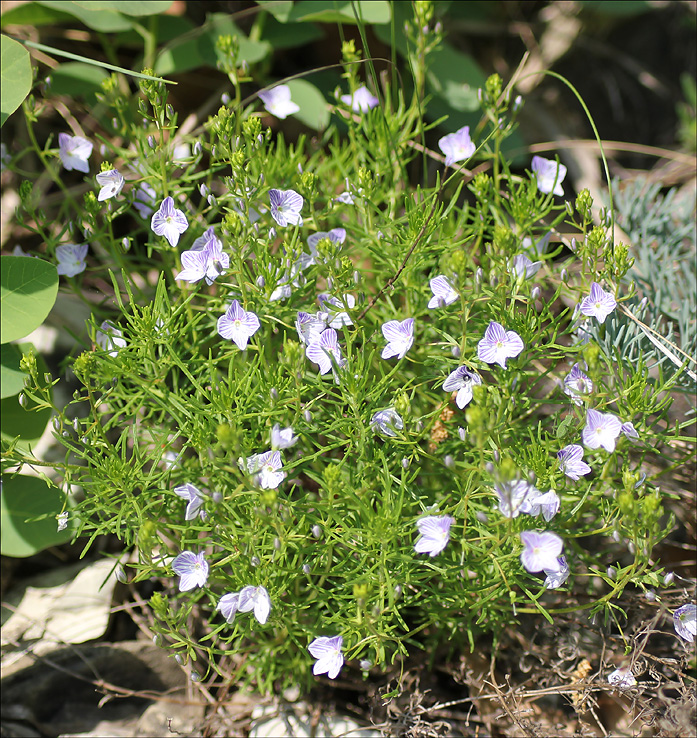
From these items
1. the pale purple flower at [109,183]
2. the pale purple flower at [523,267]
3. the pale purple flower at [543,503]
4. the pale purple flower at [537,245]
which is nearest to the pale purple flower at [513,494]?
the pale purple flower at [543,503]

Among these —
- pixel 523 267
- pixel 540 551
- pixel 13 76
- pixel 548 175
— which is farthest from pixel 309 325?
pixel 13 76

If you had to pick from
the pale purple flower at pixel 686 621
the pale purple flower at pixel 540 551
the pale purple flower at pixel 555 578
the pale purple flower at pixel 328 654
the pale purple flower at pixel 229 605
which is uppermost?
the pale purple flower at pixel 540 551

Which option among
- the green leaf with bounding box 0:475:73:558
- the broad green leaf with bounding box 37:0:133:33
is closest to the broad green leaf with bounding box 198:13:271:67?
the broad green leaf with bounding box 37:0:133:33

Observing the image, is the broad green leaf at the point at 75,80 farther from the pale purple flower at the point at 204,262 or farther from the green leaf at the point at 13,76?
the pale purple flower at the point at 204,262

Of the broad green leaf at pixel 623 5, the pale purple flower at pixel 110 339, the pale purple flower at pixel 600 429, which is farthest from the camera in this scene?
the broad green leaf at pixel 623 5

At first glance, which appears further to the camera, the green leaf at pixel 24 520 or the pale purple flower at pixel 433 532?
the green leaf at pixel 24 520

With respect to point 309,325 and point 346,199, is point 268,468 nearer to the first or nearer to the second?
point 309,325

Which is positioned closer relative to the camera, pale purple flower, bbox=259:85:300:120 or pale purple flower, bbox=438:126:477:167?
pale purple flower, bbox=438:126:477:167

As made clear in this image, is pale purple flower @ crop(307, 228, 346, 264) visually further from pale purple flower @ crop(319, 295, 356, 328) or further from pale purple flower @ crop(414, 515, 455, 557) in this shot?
pale purple flower @ crop(414, 515, 455, 557)
